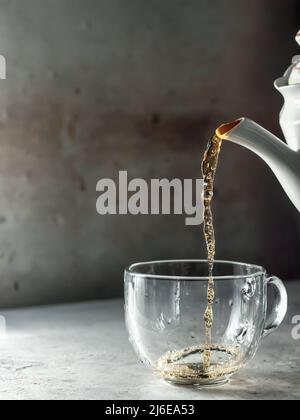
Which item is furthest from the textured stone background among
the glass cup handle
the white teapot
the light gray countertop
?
the glass cup handle

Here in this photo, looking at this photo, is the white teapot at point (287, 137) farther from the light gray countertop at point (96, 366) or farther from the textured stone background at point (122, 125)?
the textured stone background at point (122, 125)

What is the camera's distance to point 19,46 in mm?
1421

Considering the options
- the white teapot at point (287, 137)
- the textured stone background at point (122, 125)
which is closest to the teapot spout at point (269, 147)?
the white teapot at point (287, 137)

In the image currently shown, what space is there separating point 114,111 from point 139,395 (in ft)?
2.67

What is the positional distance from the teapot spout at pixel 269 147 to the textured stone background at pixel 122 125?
1.96 ft

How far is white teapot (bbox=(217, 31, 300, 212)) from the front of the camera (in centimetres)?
94

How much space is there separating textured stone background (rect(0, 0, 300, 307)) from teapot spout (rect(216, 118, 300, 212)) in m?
0.60

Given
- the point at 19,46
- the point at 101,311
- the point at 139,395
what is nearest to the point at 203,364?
the point at 139,395

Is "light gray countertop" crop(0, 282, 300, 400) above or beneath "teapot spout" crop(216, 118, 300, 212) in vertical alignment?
beneath

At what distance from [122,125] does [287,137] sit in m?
0.59

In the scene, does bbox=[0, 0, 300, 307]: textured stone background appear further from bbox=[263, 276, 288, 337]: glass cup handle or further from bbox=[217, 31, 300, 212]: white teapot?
bbox=[263, 276, 288, 337]: glass cup handle
